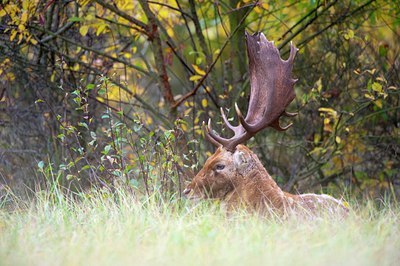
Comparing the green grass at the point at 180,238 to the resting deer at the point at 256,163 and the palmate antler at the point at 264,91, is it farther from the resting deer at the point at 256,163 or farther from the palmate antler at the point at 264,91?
the palmate antler at the point at 264,91

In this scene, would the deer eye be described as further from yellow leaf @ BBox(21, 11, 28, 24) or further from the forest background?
yellow leaf @ BBox(21, 11, 28, 24)

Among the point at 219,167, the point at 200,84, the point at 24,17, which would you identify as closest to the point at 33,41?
the point at 24,17

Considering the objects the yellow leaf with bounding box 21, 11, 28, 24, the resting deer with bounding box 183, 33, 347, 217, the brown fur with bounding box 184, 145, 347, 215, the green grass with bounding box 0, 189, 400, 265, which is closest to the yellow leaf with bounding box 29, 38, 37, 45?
the yellow leaf with bounding box 21, 11, 28, 24

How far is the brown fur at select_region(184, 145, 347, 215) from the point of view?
21.5 feet

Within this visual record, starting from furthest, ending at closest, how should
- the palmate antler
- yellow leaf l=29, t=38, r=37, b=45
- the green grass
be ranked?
yellow leaf l=29, t=38, r=37, b=45
the palmate antler
the green grass

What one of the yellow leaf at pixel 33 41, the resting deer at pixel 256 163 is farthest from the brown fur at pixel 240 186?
the yellow leaf at pixel 33 41

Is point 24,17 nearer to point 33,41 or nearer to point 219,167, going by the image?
point 33,41

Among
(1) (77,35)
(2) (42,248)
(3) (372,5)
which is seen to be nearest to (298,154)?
(3) (372,5)

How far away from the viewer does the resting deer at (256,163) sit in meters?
6.53

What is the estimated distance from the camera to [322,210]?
6387 mm

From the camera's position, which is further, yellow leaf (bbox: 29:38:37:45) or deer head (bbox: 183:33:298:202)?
yellow leaf (bbox: 29:38:37:45)

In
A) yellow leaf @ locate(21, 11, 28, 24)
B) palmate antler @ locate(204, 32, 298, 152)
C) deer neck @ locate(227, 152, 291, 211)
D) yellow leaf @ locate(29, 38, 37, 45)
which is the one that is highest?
yellow leaf @ locate(21, 11, 28, 24)

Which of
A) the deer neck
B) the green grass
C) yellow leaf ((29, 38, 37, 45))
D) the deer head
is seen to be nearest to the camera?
the green grass

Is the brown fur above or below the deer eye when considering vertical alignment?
below
